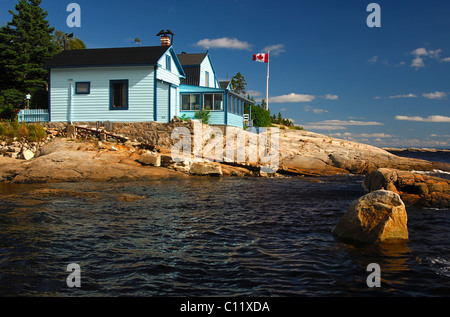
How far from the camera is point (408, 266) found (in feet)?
19.6

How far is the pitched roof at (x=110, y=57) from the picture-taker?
82.1ft

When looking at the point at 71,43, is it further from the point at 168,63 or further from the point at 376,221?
the point at 376,221

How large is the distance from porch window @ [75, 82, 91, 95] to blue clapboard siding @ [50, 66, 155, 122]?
20 cm

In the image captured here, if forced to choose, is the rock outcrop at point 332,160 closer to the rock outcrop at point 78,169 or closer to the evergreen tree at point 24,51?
the rock outcrop at point 78,169

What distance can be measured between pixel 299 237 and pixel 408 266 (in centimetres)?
228

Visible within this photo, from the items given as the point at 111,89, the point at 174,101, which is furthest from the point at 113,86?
the point at 174,101

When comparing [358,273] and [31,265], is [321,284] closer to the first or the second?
[358,273]

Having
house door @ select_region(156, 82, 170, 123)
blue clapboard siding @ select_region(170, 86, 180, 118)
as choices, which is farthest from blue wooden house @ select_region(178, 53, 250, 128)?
house door @ select_region(156, 82, 170, 123)

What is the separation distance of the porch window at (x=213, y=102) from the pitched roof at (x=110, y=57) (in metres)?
5.06

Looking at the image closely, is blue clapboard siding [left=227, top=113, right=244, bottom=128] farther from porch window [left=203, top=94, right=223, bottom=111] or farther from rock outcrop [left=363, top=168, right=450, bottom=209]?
rock outcrop [left=363, top=168, right=450, bottom=209]

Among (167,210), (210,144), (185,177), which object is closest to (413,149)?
(210,144)

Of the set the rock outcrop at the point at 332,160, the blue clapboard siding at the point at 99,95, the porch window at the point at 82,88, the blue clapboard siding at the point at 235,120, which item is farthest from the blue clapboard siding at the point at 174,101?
the rock outcrop at the point at 332,160

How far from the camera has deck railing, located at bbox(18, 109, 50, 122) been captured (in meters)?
26.2

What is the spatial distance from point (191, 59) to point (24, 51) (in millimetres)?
16391
